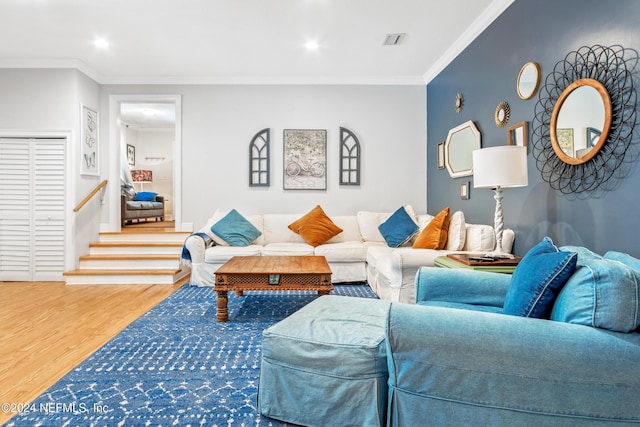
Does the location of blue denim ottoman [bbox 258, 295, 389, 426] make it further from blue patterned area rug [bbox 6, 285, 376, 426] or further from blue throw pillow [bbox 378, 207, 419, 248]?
blue throw pillow [bbox 378, 207, 419, 248]

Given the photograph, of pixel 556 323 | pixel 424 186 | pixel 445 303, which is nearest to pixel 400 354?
pixel 556 323

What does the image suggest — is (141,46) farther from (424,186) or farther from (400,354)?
(400,354)

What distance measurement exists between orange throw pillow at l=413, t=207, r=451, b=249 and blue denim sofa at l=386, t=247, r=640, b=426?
6.99 feet

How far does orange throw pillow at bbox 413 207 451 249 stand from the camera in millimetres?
3479

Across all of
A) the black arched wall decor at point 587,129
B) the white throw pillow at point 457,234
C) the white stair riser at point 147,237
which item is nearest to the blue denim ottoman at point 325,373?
the black arched wall decor at point 587,129

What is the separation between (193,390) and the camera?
6.13ft

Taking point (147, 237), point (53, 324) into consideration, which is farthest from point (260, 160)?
point (53, 324)

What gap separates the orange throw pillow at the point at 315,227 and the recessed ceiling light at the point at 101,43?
2962mm

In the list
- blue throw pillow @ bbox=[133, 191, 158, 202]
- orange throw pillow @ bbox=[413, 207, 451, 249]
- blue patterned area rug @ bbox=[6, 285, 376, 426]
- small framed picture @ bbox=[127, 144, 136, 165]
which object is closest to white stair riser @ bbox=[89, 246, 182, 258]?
blue patterned area rug @ bbox=[6, 285, 376, 426]

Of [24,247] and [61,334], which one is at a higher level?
[24,247]

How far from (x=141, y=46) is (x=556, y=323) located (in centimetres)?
462

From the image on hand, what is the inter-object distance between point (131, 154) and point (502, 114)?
9.11 meters

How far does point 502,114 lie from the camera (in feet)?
10.3

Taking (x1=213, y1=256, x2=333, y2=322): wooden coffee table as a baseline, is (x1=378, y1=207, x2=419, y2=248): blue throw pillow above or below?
above
